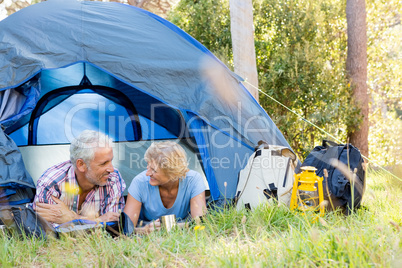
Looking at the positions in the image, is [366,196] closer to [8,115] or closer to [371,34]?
[8,115]

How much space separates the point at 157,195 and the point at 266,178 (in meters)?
0.75

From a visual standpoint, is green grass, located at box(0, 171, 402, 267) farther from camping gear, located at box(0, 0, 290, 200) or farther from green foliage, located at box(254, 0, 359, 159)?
→ green foliage, located at box(254, 0, 359, 159)

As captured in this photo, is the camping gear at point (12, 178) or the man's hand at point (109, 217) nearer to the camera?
the man's hand at point (109, 217)

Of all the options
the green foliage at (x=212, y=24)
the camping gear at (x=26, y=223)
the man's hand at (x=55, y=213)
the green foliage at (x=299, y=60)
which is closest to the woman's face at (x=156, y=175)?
the man's hand at (x=55, y=213)

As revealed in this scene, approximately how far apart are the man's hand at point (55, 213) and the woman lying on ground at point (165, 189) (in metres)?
0.35

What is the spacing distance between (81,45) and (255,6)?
139 inches

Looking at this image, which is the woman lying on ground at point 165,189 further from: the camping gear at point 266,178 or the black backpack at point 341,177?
the black backpack at point 341,177

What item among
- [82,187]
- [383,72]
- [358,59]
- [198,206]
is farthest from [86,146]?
[383,72]

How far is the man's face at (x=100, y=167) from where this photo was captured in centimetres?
260

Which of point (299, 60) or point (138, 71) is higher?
point (299, 60)

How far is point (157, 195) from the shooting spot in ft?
9.03

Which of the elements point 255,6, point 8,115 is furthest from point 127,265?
point 255,6

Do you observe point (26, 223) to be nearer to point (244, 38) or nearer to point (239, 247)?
point (239, 247)

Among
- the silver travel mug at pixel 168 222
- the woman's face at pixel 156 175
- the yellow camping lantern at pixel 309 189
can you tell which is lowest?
the silver travel mug at pixel 168 222
